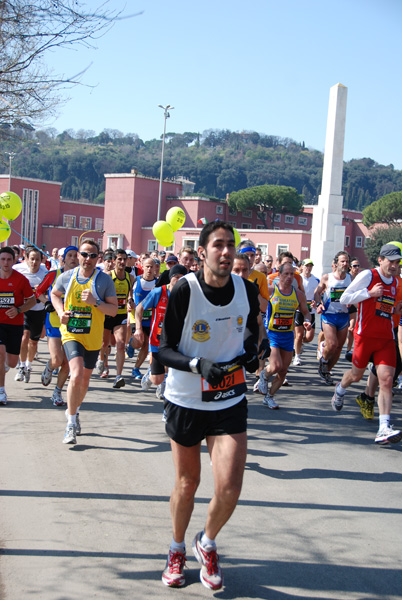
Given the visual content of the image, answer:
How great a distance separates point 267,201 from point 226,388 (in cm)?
8036

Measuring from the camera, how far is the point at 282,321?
902cm

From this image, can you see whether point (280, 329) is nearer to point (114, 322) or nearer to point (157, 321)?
point (157, 321)

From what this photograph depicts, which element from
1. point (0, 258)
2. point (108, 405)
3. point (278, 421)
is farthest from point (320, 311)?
point (0, 258)

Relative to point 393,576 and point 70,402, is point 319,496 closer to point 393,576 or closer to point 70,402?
point 393,576

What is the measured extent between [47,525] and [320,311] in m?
7.01

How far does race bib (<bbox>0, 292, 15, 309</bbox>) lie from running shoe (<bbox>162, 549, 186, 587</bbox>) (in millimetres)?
5339

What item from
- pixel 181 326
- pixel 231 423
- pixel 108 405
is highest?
pixel 181 326

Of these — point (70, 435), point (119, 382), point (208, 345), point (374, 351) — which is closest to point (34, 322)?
point (119, 382)

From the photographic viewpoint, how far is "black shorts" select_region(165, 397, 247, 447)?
380cm

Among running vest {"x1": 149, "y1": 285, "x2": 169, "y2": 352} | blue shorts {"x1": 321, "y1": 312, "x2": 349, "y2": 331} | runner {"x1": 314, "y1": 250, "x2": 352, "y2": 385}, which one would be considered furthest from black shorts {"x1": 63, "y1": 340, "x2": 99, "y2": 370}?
blue shorts {"x1": 321, "y1": 312, "x2": 349, "y2": 331}

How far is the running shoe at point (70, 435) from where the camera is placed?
6.61 m

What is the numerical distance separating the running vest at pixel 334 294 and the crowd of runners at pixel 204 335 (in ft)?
0.06

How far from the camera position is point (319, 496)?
542 centimetres

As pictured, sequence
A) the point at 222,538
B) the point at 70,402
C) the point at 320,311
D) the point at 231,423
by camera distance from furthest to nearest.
A: the point at 320,311
the point at 70,402
the point at 222,538
the point at 231,423
